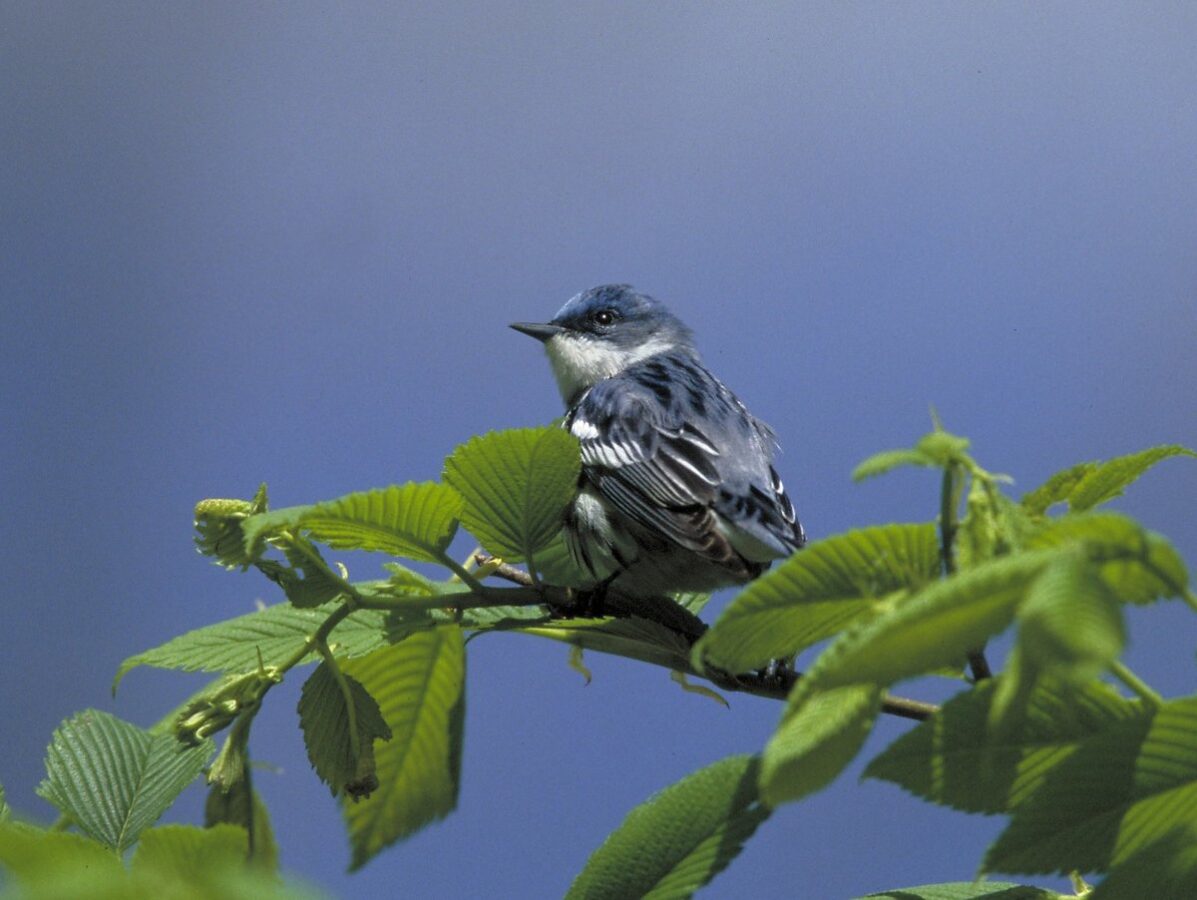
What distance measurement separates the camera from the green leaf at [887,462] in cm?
29

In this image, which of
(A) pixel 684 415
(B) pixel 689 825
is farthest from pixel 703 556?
(B) pixel 689 825

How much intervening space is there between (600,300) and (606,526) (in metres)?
0.85

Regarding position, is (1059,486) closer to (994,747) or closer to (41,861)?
(994,747)

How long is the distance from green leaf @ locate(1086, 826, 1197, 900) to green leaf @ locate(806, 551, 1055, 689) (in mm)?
A: 100

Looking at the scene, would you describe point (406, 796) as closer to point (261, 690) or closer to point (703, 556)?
point (261, 690)

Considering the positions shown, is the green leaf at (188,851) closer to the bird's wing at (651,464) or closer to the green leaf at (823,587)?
the green leaf at (823,587)

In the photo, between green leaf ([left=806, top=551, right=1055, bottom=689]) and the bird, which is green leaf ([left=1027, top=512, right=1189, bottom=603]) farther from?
the bird

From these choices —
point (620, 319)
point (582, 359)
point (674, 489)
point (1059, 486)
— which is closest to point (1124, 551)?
point (1059, 486)

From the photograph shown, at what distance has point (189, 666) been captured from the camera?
61cm

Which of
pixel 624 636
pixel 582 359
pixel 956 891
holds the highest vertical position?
pixel 582 359

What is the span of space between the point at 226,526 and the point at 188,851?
0.23 metres

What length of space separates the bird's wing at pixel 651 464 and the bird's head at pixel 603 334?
0.41 metres

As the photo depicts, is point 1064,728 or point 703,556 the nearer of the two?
point 1064,728

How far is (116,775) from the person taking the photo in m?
0.54
